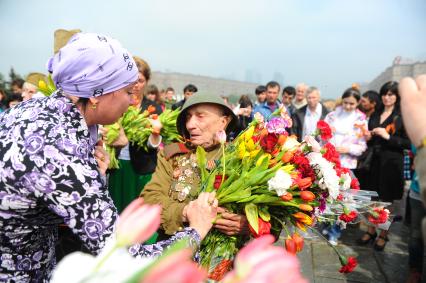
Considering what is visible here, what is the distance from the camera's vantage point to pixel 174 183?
2174 mm

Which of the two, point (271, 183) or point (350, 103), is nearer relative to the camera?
point (271, 183)

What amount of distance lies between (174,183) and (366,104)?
15.3 ft

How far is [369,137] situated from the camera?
16.5 feet

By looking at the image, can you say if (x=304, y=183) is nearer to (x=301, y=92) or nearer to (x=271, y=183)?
(x=271, y=183)

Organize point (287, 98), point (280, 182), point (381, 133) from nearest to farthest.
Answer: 1. point (280, 182)
2. point (381, 133)
3. point (287, 98)

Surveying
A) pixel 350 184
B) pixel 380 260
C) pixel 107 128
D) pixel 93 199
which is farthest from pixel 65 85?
pixel 380 260

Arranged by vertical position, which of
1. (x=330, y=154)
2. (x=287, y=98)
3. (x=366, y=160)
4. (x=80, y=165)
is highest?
(x=80, y=165)

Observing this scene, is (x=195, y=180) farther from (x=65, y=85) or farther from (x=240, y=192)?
(x=65, y=85)

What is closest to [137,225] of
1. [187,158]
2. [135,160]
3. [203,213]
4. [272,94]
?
[203,213]

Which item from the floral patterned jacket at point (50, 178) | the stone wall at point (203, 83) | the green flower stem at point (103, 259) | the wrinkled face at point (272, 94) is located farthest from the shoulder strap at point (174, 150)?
the stone wall at point (203, 83)

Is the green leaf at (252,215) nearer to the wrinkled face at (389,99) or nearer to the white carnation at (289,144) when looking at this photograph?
the white carnation at (289,144)

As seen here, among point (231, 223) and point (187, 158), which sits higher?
point (187, 158)

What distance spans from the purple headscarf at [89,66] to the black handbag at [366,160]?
14.6 feet

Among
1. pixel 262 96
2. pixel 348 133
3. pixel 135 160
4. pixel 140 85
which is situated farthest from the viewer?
pixel 262 96
